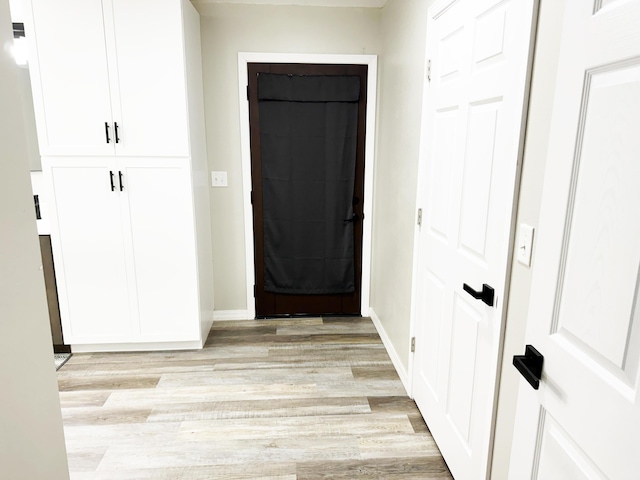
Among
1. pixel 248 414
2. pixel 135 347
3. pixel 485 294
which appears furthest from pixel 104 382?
pixel 485 294

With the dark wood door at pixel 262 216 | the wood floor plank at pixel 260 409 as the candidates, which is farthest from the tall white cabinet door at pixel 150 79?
the wood floor plank at pixel 260 409

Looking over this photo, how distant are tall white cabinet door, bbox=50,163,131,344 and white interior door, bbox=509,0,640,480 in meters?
2.63

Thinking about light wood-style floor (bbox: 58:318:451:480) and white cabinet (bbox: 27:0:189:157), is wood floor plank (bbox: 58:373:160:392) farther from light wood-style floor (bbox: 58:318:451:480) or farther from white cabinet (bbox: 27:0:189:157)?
white cabinet (bbox: 27:0:189:157)

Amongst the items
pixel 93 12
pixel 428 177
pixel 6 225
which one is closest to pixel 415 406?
pixel 428 177

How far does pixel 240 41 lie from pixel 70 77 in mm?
1234

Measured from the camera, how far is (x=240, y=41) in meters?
3.06

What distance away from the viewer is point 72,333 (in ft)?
9.30

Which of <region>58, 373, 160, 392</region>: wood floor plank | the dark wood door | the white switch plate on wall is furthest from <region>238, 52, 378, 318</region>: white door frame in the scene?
<region>58, 373, 160, 392</region>: wood floor plank

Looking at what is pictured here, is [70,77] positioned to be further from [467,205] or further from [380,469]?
[380,469]

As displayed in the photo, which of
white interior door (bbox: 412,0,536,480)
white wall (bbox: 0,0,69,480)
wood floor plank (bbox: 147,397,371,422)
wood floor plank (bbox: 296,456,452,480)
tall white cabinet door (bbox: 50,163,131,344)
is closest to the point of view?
white wall (bbox: 0,0,69,480)

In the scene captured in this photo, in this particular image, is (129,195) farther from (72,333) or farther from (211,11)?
(211,11)

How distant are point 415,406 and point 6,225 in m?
2.17

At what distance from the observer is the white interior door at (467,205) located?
1306 millimetres

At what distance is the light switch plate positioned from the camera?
1183 millimetres
